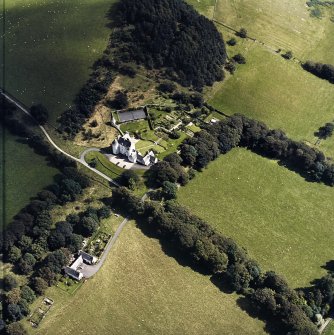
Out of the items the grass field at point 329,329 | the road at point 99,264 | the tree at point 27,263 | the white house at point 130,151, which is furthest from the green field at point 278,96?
the tree at point 27,263

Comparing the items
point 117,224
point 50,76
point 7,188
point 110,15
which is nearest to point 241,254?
point 117,224

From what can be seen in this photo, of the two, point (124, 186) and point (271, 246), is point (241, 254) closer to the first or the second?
point (271, 246)

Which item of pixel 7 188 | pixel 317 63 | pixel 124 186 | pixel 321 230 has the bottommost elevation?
pixel 7 188

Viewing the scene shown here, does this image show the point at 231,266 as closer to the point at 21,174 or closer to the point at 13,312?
the point at 13,312

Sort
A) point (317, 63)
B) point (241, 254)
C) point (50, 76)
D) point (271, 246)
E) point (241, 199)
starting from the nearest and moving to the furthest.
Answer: point (241, 254), point (271, 246), point (241, 199), point (50, 76), point (317, 63)

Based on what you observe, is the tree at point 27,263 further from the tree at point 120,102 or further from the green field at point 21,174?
the tree at point 120,102

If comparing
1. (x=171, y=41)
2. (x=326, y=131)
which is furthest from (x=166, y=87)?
(x=326, y=131)
